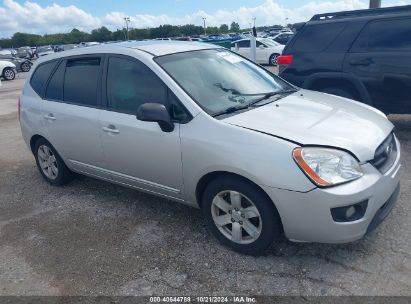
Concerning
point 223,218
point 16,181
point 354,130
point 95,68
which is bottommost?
point 16,181

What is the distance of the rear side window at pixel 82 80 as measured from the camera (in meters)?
4.10

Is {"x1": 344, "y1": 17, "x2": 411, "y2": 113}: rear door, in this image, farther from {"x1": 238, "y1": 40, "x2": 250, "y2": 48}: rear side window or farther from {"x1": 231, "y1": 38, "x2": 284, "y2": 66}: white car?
{"x1": 238, "y1": 40, "x2": 250, "y2": 48}: rear side window

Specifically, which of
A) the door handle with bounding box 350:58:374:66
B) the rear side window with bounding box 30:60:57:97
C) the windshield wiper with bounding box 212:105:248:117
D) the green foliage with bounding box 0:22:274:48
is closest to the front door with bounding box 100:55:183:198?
the windshield wiper with bounding box 212:105:248:117

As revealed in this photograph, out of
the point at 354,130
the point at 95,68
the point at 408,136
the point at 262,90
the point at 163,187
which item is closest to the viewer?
the point at 354,130

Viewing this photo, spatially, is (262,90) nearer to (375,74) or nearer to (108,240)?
(108,240)

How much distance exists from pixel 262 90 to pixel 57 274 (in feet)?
8.43

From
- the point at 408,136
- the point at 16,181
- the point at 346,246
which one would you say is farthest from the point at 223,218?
the point at 408,136

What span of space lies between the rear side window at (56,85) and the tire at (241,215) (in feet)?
7.98

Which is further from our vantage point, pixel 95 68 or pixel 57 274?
pixel 95 68

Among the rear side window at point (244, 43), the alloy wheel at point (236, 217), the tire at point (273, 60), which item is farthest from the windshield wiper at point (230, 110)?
the rear side window at point (244, 43)

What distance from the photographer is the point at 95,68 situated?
4.11 m

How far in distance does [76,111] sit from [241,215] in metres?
2.29

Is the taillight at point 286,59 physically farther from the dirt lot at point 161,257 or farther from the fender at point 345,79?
the dirt lot at point 161,257

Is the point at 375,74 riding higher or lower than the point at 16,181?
higher
